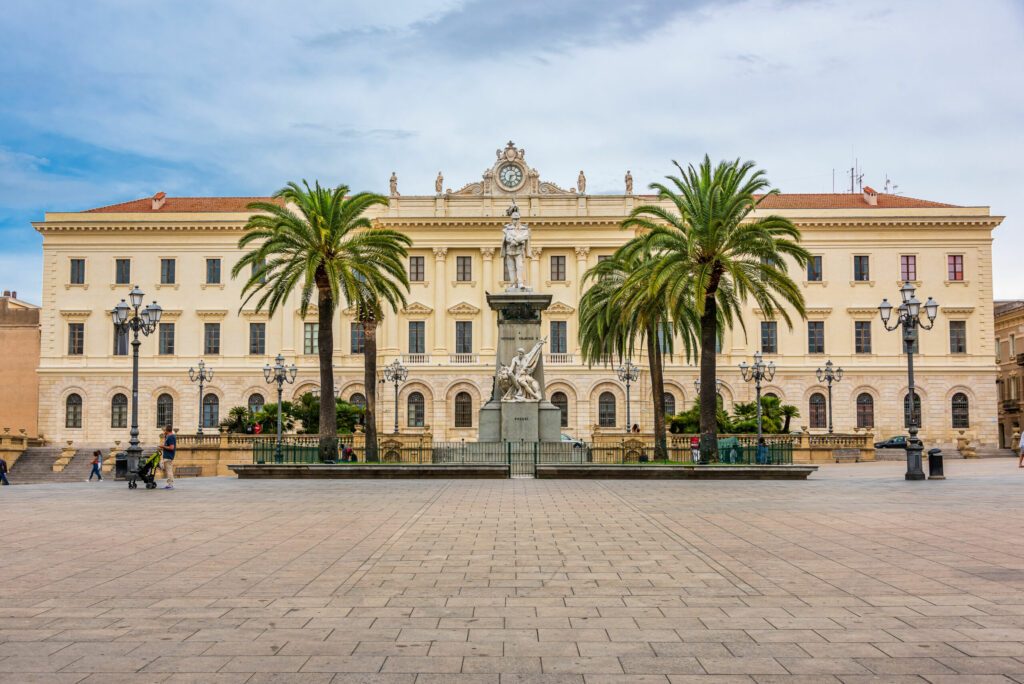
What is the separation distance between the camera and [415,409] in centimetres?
6388

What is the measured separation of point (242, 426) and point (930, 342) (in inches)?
1624

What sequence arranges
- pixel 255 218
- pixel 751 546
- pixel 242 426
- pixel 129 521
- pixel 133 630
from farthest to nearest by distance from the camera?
pixel 242 426 < pixel 255 218 < pixel 129 521 < pixel 751 546 < pixel 133 630

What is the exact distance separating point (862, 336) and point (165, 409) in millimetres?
43747

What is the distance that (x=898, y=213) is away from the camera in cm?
6359

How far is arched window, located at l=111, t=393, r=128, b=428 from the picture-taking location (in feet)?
207

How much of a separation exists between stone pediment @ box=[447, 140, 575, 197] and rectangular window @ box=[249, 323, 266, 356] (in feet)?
48.2

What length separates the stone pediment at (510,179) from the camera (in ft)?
214

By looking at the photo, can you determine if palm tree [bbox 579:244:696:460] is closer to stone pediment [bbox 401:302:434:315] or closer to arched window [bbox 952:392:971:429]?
stone pediment [bbox 401:302:434:315]

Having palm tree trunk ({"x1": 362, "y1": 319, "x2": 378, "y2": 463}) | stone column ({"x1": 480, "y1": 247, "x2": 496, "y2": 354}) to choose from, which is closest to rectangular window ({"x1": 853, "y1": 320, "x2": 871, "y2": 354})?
stone column ({"x1": 480, "y1": 247, "x2": 496, "y2": 354})

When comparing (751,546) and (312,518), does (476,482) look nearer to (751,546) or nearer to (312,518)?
(312,518)

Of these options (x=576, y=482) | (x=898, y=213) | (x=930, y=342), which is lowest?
(x=576, y=482)

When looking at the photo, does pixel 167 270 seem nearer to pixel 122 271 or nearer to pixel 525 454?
pixel 122 271

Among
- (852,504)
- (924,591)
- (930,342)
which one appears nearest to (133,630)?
(924,591)

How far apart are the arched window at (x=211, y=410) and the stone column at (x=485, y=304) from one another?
55.3 feet
